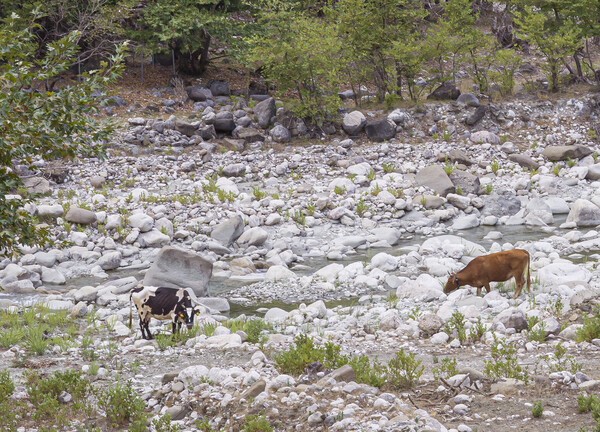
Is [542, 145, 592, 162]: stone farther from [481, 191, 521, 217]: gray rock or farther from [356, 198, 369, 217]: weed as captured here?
[356, 198, 369, 217]: weed

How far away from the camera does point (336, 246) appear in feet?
44.4

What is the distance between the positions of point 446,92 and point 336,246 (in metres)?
10.2

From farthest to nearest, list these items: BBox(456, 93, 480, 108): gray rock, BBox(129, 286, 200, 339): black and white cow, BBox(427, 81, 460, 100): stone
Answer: BBox(427, 81, 460, 100): stone, BBox(456, 93, 480, 108): gray rock, BBox(129, 286, 200, 339): black and white cow

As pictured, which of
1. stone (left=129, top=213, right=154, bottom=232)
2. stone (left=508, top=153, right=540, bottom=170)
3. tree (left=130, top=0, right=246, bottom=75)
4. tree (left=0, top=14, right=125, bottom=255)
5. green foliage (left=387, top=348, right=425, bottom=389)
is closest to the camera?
green foliage (left=387, top=348, right=425, bottom=389)

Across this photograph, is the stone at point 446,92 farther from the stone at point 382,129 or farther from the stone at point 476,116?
the stone at point 382,129

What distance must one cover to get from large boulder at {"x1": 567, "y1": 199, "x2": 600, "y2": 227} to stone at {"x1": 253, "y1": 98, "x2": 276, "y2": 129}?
32.7ft

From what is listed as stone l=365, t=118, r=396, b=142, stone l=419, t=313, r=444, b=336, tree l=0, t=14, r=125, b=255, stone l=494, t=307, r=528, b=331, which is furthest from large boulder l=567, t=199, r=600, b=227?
tree l=0, t=14, r=125, b=255

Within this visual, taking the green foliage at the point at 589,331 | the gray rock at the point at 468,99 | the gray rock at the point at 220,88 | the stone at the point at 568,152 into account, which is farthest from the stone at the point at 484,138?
the green foliage at the point at 589,331

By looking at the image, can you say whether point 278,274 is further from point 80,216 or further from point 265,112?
point 265,112

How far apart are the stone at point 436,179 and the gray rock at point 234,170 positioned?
493 centimetres

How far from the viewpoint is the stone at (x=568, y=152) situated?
17.9 metres

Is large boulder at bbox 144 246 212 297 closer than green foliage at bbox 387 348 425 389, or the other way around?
green foliage at bbox 387 348 425 389

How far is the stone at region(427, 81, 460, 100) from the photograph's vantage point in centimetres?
2144

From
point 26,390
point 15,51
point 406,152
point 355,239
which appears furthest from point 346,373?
point 406,152
